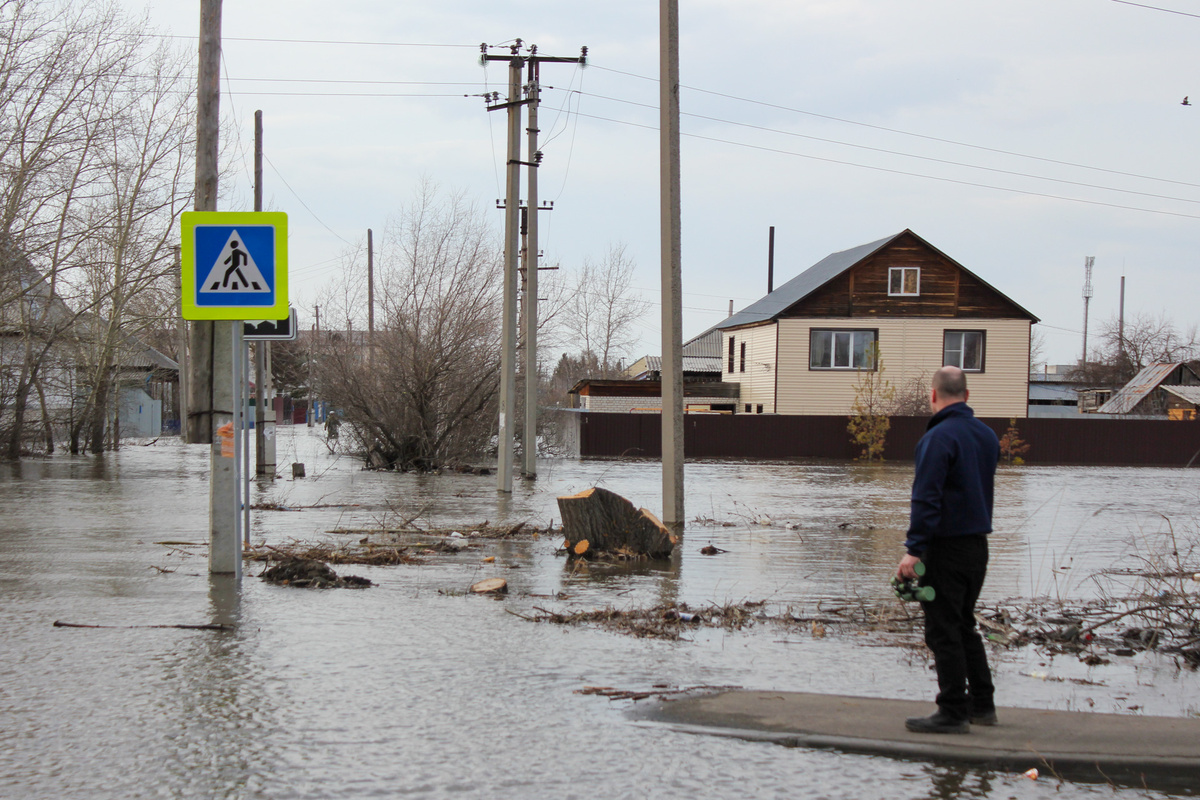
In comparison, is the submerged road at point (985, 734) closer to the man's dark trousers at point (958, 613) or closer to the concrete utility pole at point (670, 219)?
the man's dark trousers at point (958, 613)

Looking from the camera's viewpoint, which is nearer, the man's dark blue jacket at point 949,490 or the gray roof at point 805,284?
the man's dark blue jacket at point 949,490

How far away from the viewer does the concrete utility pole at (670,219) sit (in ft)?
44.7

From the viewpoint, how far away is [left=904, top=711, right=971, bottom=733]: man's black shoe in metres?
4.73

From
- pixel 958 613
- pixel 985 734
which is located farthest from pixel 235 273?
pixel 985 734

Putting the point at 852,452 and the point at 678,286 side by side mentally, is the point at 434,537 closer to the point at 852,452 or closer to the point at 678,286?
the point at 678,286

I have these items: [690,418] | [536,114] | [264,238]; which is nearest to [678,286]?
[264,238]

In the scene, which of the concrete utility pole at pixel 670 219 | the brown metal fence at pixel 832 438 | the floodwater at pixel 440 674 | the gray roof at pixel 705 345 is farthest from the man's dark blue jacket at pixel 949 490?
the gray roof at pixel 705 345

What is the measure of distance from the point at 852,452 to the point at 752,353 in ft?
30.2

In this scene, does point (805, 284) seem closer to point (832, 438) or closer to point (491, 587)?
point (832, 438)

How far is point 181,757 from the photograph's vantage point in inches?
171

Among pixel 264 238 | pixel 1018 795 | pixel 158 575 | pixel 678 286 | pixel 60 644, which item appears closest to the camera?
pixel 1018 795

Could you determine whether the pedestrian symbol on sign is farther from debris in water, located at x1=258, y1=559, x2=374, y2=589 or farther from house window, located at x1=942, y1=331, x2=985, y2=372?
house window, located at x1=942, y1=331, x2=985, y2=372

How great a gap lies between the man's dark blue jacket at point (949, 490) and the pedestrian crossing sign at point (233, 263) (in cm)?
509

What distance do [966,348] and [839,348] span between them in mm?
4982
